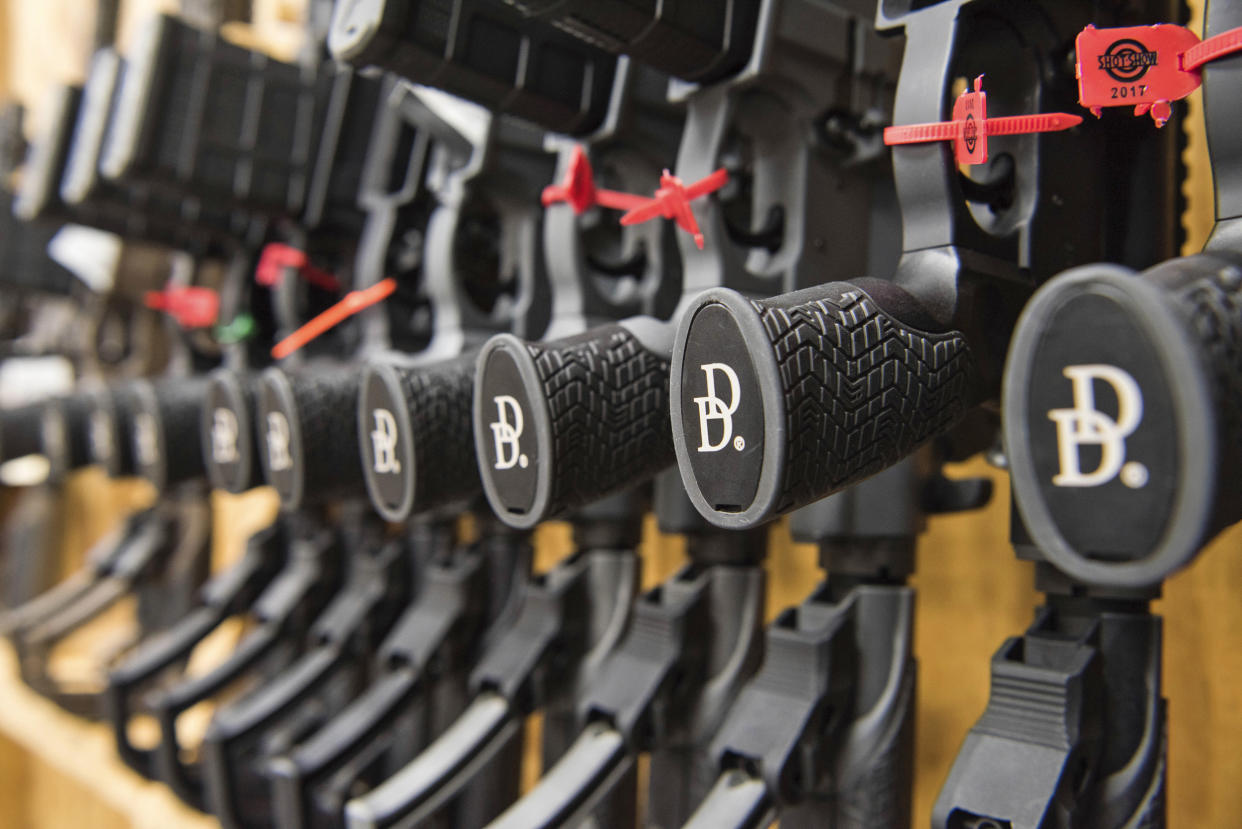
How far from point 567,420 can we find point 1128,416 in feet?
0.95

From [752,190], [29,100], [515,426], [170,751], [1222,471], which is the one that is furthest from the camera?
[29,100]

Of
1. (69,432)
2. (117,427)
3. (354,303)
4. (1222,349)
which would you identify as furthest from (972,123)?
(69,432)

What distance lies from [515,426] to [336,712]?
738mm

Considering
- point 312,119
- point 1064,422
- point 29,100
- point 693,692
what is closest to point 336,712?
point 693,692

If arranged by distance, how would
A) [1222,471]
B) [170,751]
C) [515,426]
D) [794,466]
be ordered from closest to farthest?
[1222,471], [794,466], [515,426], [170,751]

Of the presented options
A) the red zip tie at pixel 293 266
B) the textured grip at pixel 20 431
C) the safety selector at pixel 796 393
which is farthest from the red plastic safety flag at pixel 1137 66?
the textured grip at pixel 20 431

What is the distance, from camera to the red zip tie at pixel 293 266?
119cm

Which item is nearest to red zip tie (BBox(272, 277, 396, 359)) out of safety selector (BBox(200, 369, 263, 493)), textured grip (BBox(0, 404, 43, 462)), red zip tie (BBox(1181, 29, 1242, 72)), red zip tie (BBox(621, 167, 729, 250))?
safety selector (BBox(200, 369, 263, 493))

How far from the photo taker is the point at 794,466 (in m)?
0.43

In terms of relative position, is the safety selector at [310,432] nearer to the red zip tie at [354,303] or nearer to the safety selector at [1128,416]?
the red zip tie at [354,303]

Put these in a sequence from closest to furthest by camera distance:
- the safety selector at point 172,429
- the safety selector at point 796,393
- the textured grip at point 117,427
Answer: the safety selector at point 796,393 < the safety selector at point 172,429 < the textured grip at point 117,427

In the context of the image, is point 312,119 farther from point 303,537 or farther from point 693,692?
point 693,692

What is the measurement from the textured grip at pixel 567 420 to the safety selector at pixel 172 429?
69 cm

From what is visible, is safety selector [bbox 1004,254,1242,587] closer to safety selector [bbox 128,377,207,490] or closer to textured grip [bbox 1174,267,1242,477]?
textured grip [bbox 1174,267,1242,477]
